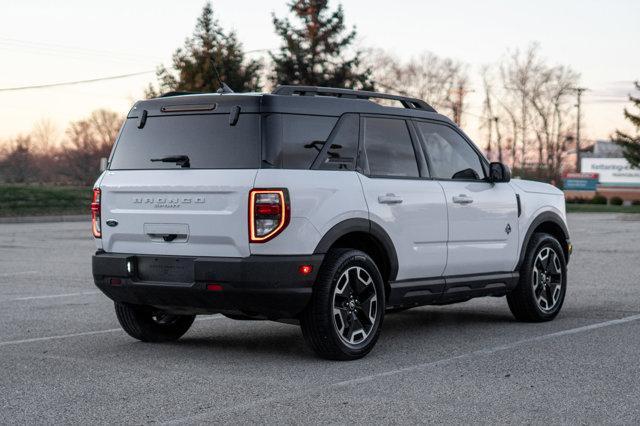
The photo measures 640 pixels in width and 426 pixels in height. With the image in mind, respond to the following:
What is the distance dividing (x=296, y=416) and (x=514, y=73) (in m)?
81.4

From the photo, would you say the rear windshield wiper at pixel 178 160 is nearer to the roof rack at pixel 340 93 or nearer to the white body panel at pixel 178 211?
the white body panel at pixel 178 211

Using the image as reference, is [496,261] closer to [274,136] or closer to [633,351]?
[633,351]

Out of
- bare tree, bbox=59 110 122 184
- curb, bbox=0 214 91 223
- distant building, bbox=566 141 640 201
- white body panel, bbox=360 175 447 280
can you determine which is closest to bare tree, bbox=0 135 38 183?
bare tree, bbox=59 110 122 184

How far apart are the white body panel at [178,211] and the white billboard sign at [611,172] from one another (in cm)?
11474

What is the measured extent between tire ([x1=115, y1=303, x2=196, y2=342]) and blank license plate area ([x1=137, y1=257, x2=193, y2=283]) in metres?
0.78

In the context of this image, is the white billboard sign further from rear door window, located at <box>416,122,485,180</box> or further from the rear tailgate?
the rear tailgate

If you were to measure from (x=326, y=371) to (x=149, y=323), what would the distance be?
192cm

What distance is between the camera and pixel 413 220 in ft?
26.3

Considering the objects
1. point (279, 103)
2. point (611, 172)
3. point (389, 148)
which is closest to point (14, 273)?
point (389, 148)

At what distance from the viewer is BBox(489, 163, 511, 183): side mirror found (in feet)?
29.3

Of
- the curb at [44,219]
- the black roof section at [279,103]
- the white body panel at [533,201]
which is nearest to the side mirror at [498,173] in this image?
the white body panel at [533,201]

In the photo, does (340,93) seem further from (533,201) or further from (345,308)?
(533,201)

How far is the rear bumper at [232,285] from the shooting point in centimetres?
694

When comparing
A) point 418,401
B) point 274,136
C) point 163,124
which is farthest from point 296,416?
point 163,124
